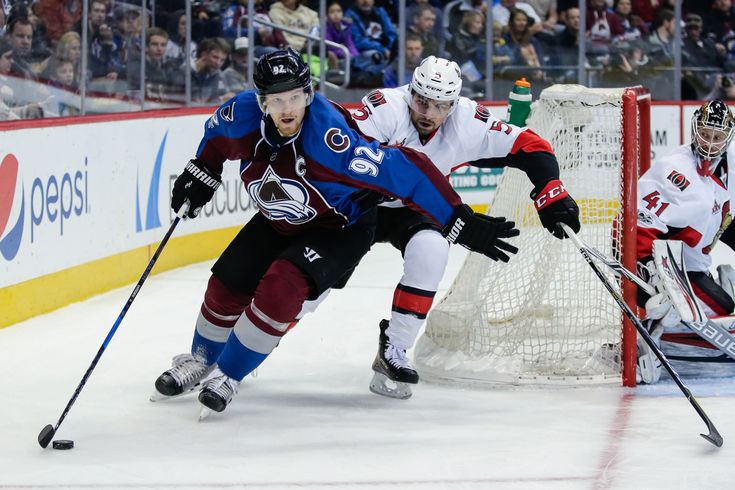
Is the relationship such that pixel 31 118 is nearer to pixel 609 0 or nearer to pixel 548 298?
pixel 548 298

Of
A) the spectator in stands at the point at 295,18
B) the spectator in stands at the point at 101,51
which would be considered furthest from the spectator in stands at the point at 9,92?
the spectator in stands at the point at 295,18

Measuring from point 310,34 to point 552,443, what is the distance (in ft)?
17.9

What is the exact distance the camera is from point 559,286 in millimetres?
4422

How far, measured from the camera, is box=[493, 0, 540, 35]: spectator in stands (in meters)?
8.94

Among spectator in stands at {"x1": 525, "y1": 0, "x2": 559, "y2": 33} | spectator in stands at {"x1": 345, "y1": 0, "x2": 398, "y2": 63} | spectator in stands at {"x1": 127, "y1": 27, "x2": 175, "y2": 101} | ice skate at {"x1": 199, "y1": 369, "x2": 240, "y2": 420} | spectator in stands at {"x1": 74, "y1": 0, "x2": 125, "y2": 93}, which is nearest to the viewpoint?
ice skate at {"x1": 199, "y1": 369, "x2": 240, "y2": 420}

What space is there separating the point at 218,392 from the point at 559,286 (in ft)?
4.84

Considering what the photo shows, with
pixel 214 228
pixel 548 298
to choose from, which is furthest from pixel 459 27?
pixel 548 298

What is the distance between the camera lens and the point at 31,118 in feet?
17.4

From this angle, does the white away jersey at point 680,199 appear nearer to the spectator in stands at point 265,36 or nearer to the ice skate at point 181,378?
the ice skate at point 181,378

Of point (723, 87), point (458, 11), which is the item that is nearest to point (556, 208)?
point (458, 11)

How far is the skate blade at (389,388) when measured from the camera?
3.93 meters

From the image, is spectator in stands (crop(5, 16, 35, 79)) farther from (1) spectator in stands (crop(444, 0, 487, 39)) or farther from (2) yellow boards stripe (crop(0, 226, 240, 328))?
(1) spectator in stands (crop(444, 0, 487, 39))

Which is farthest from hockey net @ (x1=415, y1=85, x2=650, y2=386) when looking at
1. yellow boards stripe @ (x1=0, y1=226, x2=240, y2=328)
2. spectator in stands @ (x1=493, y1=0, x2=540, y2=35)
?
spectator in stands @ (x1=493, y1=0, x2=540, y2=35)

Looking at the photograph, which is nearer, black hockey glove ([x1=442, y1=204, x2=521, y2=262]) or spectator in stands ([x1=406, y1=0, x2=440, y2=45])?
black hockey glove ([x1=442, y1=204, x2=521, y2=262])
